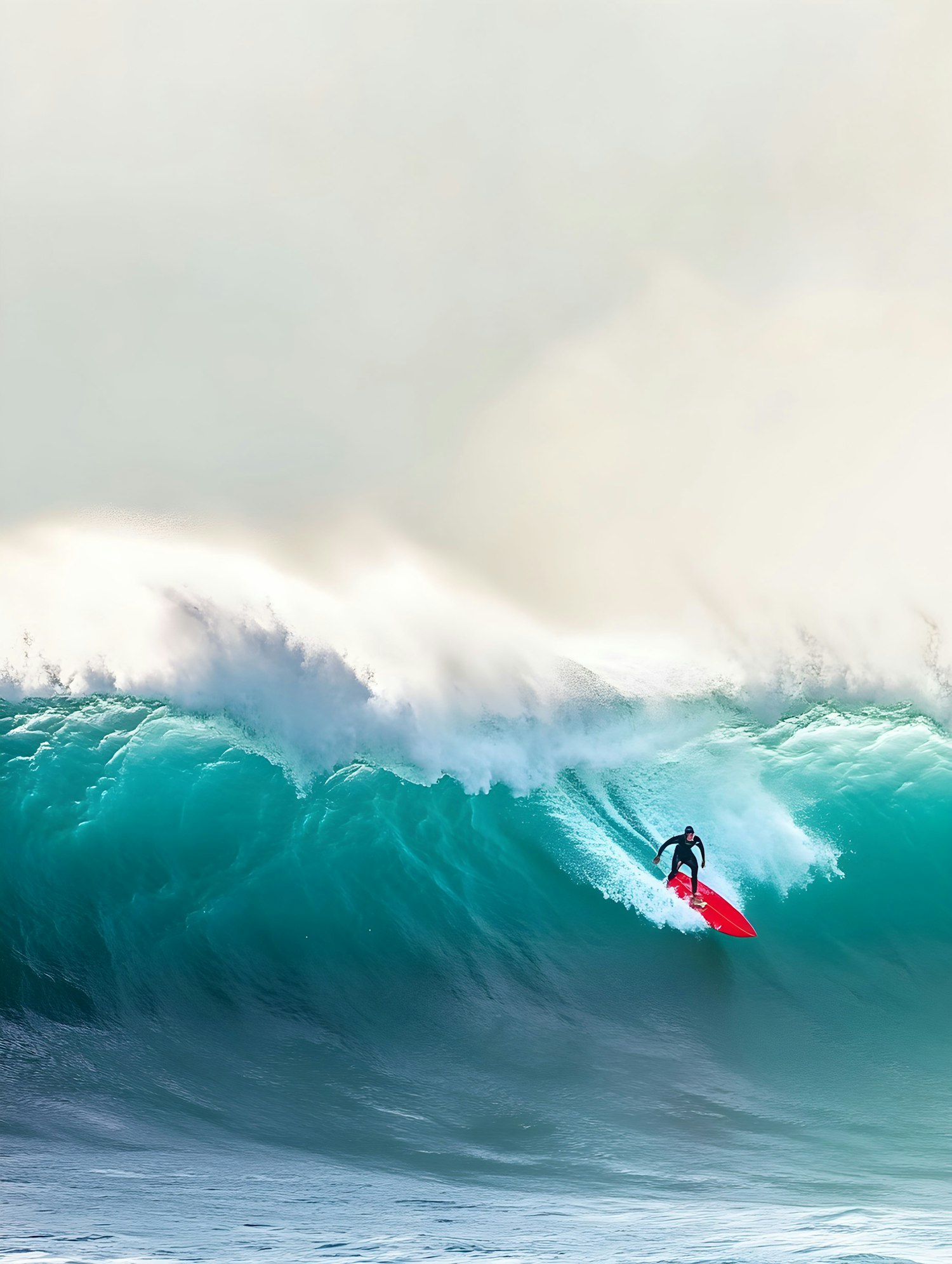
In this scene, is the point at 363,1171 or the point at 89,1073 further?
the point at 89,1073

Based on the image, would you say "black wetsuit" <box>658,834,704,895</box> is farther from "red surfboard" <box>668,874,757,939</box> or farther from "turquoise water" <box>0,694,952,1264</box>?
"turquoise water" <box>0,694,952,1264</box>

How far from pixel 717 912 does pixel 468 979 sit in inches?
113

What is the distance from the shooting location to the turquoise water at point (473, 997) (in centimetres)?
576

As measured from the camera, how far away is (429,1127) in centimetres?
726

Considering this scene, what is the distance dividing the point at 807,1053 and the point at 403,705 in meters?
6.26

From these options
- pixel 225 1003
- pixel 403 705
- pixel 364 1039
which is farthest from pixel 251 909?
pixel 403 705

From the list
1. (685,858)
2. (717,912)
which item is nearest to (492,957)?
(685,858)

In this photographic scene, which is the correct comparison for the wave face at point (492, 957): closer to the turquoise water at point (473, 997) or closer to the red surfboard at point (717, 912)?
the turquoise water at point (473, 997)

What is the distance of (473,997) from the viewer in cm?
952

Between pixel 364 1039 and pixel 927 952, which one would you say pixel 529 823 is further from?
pixel 927 952

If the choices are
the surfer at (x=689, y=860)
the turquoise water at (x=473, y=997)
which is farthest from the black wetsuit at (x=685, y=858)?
the turquoise water at (x=473, y=997)

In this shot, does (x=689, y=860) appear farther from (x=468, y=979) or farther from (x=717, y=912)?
(x=468, y=979)

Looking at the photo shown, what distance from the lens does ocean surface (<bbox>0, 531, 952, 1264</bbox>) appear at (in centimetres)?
579

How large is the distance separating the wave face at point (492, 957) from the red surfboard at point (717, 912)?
6.4 inches
